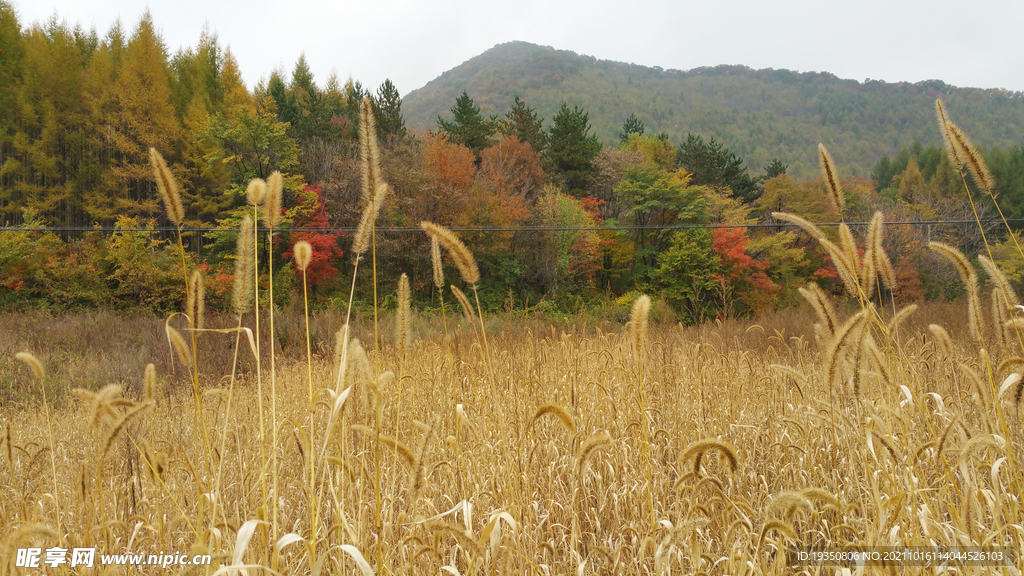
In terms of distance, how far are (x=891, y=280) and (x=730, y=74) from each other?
114474 mm

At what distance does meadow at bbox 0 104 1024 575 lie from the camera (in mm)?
1357

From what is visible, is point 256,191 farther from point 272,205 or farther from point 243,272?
point 243,272

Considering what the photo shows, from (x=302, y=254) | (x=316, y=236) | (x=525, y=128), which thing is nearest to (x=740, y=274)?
(x=525, y=128)

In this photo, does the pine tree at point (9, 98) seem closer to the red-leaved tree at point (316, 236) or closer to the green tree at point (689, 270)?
the red-leaved tree at point (316, 236)

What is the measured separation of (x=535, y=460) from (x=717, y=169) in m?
30.3

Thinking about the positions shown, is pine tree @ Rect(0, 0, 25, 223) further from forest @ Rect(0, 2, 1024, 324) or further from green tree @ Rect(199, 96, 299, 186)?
green tree @ Rect(199, 96, 299, 186)

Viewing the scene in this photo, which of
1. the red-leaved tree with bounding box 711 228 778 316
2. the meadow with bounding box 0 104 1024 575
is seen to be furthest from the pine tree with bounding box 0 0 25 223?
the red-leaved tree with bounding box 711 228 778 316

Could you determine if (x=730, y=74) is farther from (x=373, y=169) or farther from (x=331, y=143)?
(x=373, y=169)

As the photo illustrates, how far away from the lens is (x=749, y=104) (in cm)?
8700

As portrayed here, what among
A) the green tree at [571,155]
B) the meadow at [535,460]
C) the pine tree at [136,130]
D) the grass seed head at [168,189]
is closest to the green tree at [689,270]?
the green tree at [571,155]

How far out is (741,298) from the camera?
20.4m

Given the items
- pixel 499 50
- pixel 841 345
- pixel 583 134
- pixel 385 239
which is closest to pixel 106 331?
pixel 385 239

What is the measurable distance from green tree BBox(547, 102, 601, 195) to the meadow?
75.6 ft

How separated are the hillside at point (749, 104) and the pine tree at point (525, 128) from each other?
30.8ft
